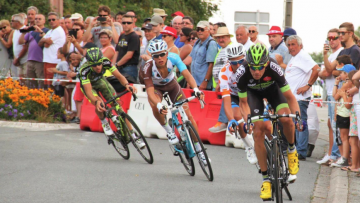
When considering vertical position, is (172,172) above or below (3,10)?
below

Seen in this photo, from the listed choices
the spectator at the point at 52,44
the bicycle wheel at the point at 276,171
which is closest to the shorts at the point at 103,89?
the bicycle wheel at the point at 276,171

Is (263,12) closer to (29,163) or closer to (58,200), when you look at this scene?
(29,163)

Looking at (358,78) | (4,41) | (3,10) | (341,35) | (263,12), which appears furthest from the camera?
(3,10)

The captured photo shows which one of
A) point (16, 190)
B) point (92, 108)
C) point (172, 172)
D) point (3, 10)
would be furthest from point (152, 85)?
point (3, 10)

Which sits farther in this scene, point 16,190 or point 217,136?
point 217,136

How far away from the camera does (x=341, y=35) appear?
35.3 ft

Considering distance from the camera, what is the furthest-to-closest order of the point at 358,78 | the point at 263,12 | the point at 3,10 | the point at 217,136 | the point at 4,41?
1. the point at 3,10
2. the point at 263,12
3. the point at 4,41
4. the point at 217,136
5. the point at 358,78

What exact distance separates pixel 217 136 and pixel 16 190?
6002 millimetres

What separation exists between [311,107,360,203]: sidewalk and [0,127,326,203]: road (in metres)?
0.17

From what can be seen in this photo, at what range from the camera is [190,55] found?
13.3 meters

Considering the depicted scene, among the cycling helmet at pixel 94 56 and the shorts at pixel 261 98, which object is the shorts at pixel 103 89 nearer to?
the cycling helmet at pixel 94 56

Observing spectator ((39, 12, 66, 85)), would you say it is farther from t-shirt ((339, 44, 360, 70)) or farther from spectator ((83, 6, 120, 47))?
t-shirt ((339, 44, 360, 70))

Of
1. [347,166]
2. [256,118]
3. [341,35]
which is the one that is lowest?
[347,166]

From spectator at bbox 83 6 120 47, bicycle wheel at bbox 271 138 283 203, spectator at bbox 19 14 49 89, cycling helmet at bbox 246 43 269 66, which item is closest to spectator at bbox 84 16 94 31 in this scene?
spectator at bbox 83 6 120 47
